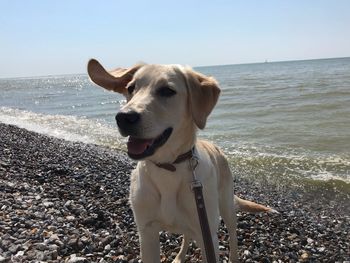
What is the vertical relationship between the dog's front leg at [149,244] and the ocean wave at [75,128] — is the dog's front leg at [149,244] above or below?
above

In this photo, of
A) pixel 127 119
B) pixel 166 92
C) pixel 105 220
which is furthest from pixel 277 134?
pixel 127 119

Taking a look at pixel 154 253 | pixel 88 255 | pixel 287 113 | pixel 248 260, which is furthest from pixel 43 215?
pixel 287 113

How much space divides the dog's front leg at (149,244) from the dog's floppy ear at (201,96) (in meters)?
1.06

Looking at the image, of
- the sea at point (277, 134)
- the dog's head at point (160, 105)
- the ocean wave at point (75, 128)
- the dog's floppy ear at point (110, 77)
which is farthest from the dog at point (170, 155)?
the ocean wave at point (75, 128)

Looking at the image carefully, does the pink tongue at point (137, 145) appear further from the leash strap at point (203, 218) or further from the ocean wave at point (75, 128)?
the ocean wave at point (75, 128)

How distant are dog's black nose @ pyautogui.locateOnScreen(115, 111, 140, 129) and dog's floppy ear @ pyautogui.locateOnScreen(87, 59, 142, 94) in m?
1.05

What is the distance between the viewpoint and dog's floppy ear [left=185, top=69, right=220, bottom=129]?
380cm

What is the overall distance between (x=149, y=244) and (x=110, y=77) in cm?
169

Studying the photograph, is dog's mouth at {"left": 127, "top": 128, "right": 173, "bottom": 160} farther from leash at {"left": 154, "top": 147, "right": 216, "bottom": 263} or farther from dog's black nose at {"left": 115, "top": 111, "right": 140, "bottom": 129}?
leash at {"left": 154, "top": 147, "right": 216, "bottom": 263}

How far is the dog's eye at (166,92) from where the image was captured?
3768 mm

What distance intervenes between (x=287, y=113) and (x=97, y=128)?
27.6ft

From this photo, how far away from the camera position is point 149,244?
3863mm

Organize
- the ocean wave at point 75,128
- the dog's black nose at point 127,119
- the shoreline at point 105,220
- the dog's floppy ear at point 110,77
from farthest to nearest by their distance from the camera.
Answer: the ocean wave at point 75,128, the shoreline at point 105,220, the dog's floppy ear at point 110,77, the dog's black nose at point 127,119

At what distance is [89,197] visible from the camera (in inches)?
269
